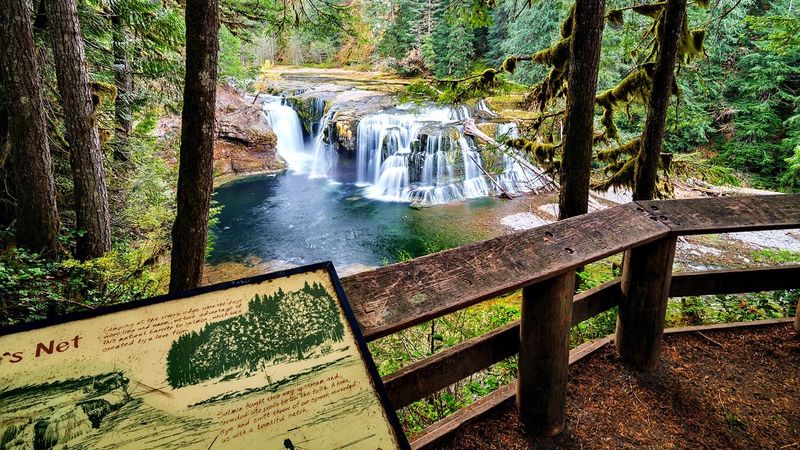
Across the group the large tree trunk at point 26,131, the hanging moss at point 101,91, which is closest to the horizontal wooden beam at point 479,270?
the large tree trunk at point 26,131

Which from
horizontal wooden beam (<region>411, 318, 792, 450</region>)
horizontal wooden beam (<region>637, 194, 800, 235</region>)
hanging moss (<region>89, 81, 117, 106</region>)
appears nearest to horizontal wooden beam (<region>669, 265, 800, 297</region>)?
horizontal wooden beam (<region>637, 194, 800, 235</region>)

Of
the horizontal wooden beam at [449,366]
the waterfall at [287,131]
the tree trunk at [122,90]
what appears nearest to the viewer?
the horizontal wooden beam at [449,366]

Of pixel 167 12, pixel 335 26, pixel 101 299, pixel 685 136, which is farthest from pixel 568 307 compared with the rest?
pixel 685 136

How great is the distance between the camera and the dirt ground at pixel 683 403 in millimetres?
2221

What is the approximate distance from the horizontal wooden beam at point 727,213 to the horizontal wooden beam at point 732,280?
562 millimetres

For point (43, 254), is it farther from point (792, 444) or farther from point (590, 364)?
point (792, 444)

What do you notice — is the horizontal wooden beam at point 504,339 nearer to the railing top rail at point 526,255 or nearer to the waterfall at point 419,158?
the railing top rail at point 526,255

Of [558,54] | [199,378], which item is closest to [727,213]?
[199,378]

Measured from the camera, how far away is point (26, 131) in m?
5.52

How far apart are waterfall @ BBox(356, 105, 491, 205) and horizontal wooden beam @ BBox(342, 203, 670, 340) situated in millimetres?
13483

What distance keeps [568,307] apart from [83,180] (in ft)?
22.9

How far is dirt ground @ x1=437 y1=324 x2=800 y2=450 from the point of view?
2.22 meters

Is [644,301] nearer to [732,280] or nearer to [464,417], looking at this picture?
[732,280]

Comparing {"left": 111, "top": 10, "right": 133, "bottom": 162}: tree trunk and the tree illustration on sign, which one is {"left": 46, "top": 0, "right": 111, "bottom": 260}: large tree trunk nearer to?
{"left": 111, "top": 10, "right": 133, "bottom": 162}: tree trunk
